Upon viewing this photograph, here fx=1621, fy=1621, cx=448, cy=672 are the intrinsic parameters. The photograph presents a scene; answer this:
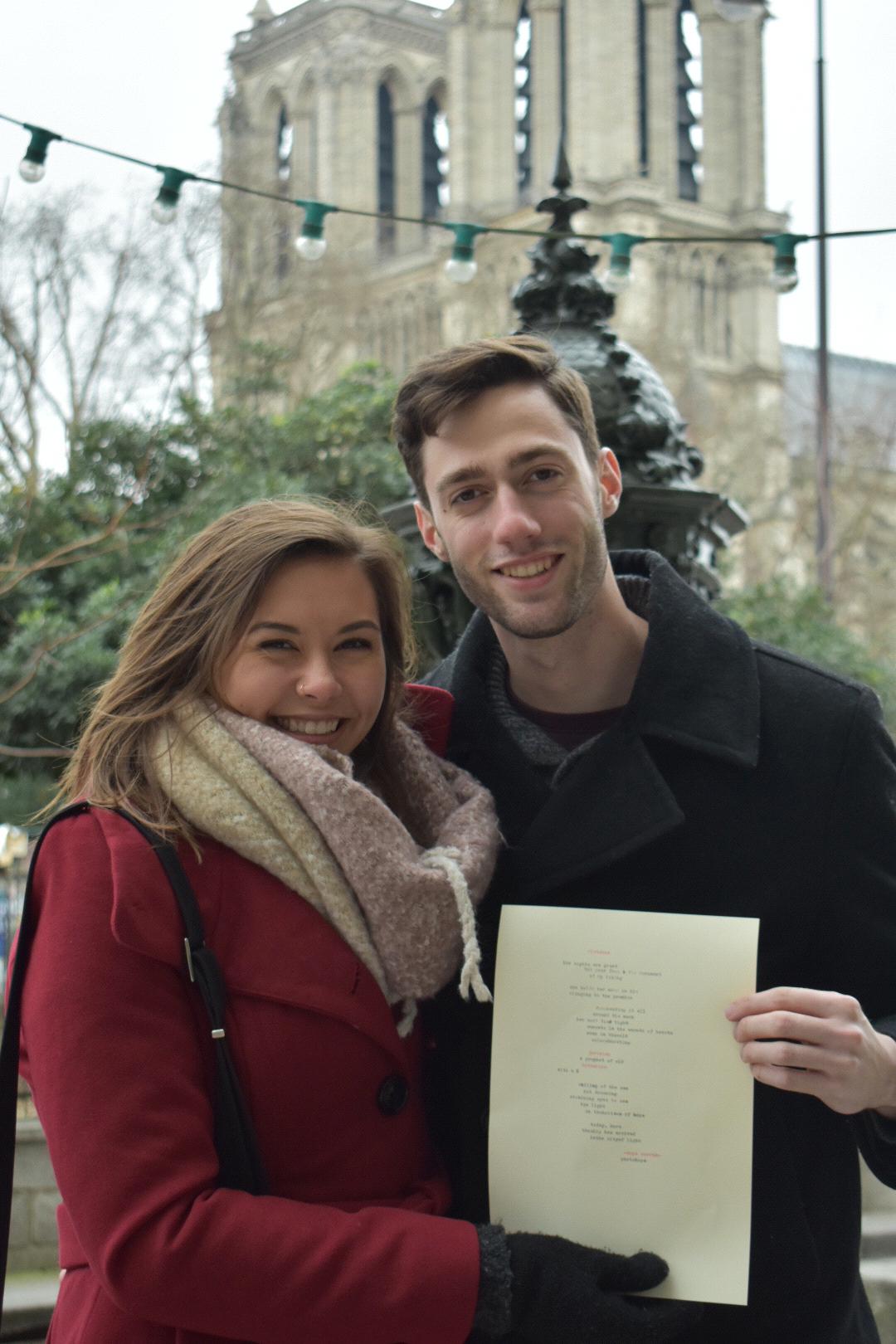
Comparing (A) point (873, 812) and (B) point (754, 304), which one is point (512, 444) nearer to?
(A) point (873, 812)

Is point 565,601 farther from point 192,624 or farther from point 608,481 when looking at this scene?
point 192,624

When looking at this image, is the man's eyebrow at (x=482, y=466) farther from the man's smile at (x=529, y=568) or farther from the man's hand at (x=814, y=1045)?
the man's hand at (x=814, y=1045)

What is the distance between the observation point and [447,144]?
54594mm

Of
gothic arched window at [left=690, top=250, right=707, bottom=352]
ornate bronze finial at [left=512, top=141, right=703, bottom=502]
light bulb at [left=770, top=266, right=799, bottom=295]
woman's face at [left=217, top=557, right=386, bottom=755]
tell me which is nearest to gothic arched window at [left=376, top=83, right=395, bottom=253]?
gothic arched window at [left=690, top=250, right=707, bottom=352]

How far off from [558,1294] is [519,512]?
3.94 ft

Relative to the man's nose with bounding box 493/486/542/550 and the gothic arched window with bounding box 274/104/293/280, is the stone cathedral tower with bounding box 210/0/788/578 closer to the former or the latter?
the gothic arched window with bounding box 274/104/293/280

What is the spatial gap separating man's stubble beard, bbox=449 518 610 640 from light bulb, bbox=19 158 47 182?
5288 millimetres

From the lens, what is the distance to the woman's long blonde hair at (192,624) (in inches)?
86.7

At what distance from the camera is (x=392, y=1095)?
215 cm

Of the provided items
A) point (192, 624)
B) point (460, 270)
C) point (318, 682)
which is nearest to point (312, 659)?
point (318, 682)

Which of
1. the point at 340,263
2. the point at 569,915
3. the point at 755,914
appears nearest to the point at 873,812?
the point at 755,914

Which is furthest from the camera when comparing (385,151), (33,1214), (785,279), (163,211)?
(385,151)

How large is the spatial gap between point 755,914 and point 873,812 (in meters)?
0.24

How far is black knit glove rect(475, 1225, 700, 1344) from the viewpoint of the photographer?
198 cm
